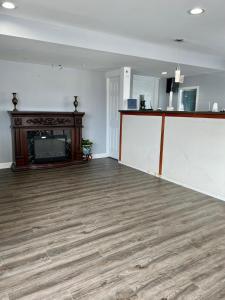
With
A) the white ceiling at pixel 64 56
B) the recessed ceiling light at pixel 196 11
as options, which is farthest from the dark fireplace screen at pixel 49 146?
the recessed ceiling light at pixel 196 11

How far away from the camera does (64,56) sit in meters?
4.37

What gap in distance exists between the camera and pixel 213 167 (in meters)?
3.61

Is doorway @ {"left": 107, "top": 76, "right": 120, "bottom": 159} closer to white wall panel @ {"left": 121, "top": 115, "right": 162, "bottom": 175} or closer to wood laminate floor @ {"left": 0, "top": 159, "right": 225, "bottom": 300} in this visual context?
white wall panel @ {"left": 121, "top": 115, "right": 162, "bottom": 175}

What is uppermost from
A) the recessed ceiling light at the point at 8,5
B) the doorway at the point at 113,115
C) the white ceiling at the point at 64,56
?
the recessed ceiling light at the point at 8,5

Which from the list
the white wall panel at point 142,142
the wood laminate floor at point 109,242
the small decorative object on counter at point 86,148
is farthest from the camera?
the small decorative object on counter at point 86,148

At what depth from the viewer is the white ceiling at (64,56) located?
364cm

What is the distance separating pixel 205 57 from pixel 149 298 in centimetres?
525

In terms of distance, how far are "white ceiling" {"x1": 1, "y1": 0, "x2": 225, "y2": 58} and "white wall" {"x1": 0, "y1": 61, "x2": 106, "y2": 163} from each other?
2.14 metres

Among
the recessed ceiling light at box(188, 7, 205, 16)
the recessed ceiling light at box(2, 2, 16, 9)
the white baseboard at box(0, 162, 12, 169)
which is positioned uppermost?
the recessed ceiling light at box(188, 7, 205, 16)

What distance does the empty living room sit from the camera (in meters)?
1.94

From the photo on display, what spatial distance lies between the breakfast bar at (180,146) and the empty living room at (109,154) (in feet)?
0.08

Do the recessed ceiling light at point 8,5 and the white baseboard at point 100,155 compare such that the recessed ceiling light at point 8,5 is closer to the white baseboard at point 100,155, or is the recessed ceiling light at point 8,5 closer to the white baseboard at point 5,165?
the white baseboard at point 5,165

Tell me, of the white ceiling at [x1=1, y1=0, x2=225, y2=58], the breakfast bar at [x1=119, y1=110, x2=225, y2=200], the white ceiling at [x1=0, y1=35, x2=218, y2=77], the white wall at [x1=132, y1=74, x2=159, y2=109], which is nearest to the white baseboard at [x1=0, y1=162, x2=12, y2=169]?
the white ceiling at [x1=0, y1=35, x2=218, y2=77]

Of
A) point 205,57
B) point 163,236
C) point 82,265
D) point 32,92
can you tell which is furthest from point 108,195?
point 205,57
